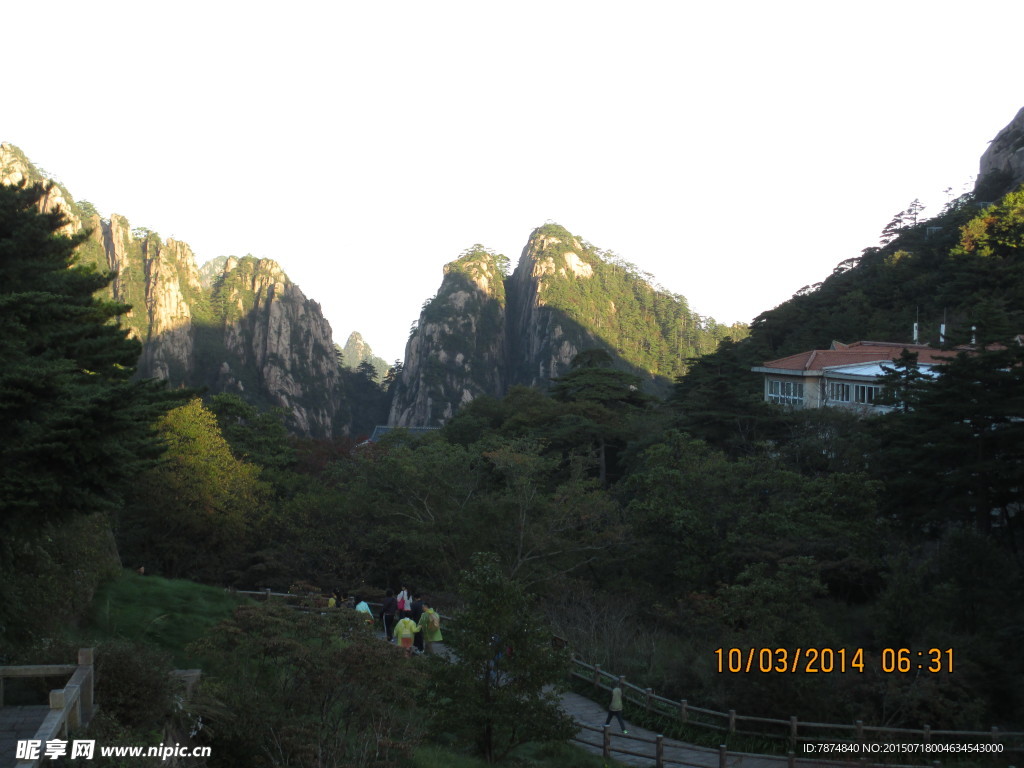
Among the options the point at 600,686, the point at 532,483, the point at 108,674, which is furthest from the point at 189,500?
the point at 108,674

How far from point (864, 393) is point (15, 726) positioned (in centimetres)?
3151

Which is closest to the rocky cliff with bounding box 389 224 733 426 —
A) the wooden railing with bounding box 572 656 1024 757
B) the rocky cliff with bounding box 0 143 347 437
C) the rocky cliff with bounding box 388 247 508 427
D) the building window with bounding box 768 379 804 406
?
the rocky cliff with bounding box 388 247 508 427

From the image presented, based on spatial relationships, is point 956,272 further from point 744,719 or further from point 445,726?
point 445,726

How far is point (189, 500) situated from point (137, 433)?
1630cm

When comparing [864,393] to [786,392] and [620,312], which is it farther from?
[620,312]

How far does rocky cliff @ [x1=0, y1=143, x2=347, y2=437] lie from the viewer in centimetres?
9988

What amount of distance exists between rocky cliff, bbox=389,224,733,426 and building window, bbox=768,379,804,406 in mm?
60994

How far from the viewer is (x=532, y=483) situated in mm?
24625

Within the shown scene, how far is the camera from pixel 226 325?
11144cm

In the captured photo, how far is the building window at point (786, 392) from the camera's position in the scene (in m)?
36.0

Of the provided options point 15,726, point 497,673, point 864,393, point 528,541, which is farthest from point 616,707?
point 864,393

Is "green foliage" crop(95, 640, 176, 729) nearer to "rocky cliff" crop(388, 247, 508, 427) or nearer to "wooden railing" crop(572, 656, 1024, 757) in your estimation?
"wooden railing" crop(572, 656, 1024, 757)

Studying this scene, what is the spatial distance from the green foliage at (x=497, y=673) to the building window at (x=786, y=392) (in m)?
26.7

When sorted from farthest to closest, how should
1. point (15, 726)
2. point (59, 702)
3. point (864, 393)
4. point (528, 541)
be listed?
point (864, 393)
point (528, 541)
point (15, 726)
point (59, 702)
